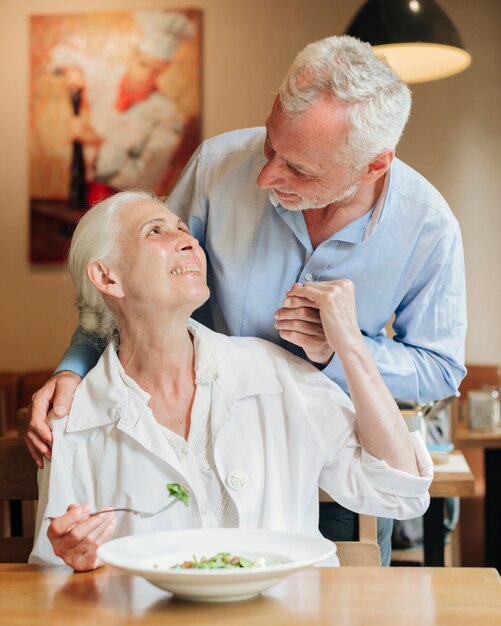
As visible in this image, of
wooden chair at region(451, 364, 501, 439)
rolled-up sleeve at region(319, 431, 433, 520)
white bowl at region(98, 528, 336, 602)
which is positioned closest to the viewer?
white bowl at region(98, 528, 336, 602)

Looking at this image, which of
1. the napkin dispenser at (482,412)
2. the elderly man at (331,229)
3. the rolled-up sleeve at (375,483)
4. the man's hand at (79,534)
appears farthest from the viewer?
the napkin dispenser at (482,412)

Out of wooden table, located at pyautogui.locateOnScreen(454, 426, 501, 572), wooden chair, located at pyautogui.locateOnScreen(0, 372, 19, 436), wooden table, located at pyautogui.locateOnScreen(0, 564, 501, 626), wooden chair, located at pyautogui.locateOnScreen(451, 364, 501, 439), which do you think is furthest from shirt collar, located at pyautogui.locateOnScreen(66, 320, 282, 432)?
wooden chair, located at pyautogui.locateOnScreen(0, 372, 19, 436)

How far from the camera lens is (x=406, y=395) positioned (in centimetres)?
217

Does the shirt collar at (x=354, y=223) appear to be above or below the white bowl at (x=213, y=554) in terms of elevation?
above

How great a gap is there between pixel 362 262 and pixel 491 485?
7.20 ft

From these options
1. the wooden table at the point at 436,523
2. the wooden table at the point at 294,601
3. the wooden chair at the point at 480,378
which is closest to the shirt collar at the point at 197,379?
the wooden table at the point at 294,601

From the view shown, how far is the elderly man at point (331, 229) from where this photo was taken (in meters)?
1.94

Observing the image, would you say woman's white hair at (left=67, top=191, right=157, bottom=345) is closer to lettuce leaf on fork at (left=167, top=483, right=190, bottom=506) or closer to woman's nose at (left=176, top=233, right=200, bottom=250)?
woman's nose at (left=176, top=233, right=200, bottom=250)

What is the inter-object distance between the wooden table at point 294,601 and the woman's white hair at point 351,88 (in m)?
0.86

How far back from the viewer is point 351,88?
193 centimetres

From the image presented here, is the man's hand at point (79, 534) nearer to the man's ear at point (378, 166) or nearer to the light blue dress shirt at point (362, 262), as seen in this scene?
the light blue dress shirt at point (362, 262)

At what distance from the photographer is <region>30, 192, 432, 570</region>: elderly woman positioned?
1842 millimetres

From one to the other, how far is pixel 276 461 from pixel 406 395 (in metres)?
0.40

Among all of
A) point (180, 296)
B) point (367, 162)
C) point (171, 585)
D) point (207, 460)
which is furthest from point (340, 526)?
point (171, 585)
